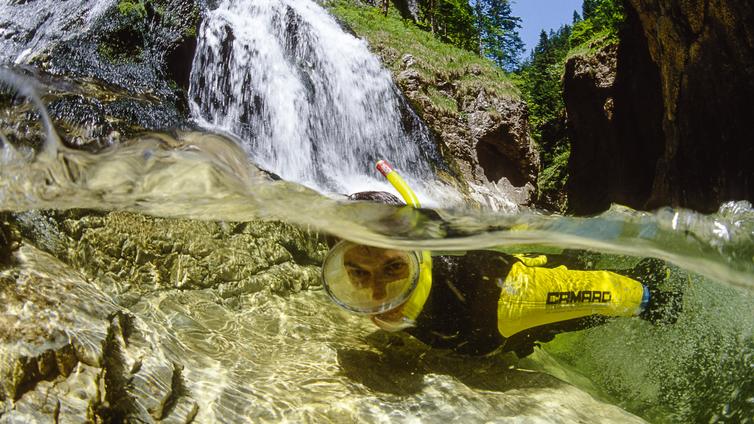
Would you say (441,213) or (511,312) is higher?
(441,213)

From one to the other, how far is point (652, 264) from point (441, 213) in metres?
2.48

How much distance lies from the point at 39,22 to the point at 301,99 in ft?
15.2

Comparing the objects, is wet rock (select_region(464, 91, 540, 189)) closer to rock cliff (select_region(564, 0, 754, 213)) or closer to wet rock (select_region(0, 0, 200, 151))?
rock cliff (select_region(564, 0, 754, 213))

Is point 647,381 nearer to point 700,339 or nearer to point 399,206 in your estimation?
point 700,339

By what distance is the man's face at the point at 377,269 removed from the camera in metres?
3.46

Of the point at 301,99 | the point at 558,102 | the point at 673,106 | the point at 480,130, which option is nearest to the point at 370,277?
the point at 301,99

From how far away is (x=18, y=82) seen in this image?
6137 millimetres

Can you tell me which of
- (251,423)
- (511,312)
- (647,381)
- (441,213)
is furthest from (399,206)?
(647,381)

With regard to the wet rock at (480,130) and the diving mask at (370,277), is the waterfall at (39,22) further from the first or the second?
the wet rock at (480,130)

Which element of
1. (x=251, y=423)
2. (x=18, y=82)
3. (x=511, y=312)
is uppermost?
(x=18, y=82)

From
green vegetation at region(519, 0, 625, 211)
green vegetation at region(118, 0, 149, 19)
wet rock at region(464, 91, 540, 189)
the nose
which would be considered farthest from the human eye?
green vegetation at region(519, 0, 625, 211)

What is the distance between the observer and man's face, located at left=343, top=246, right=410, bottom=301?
3465mm

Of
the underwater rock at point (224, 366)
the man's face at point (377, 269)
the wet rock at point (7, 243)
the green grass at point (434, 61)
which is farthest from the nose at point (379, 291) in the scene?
the green grass at point (434, 61)

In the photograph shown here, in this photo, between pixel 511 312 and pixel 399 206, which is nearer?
pixel 511 312
